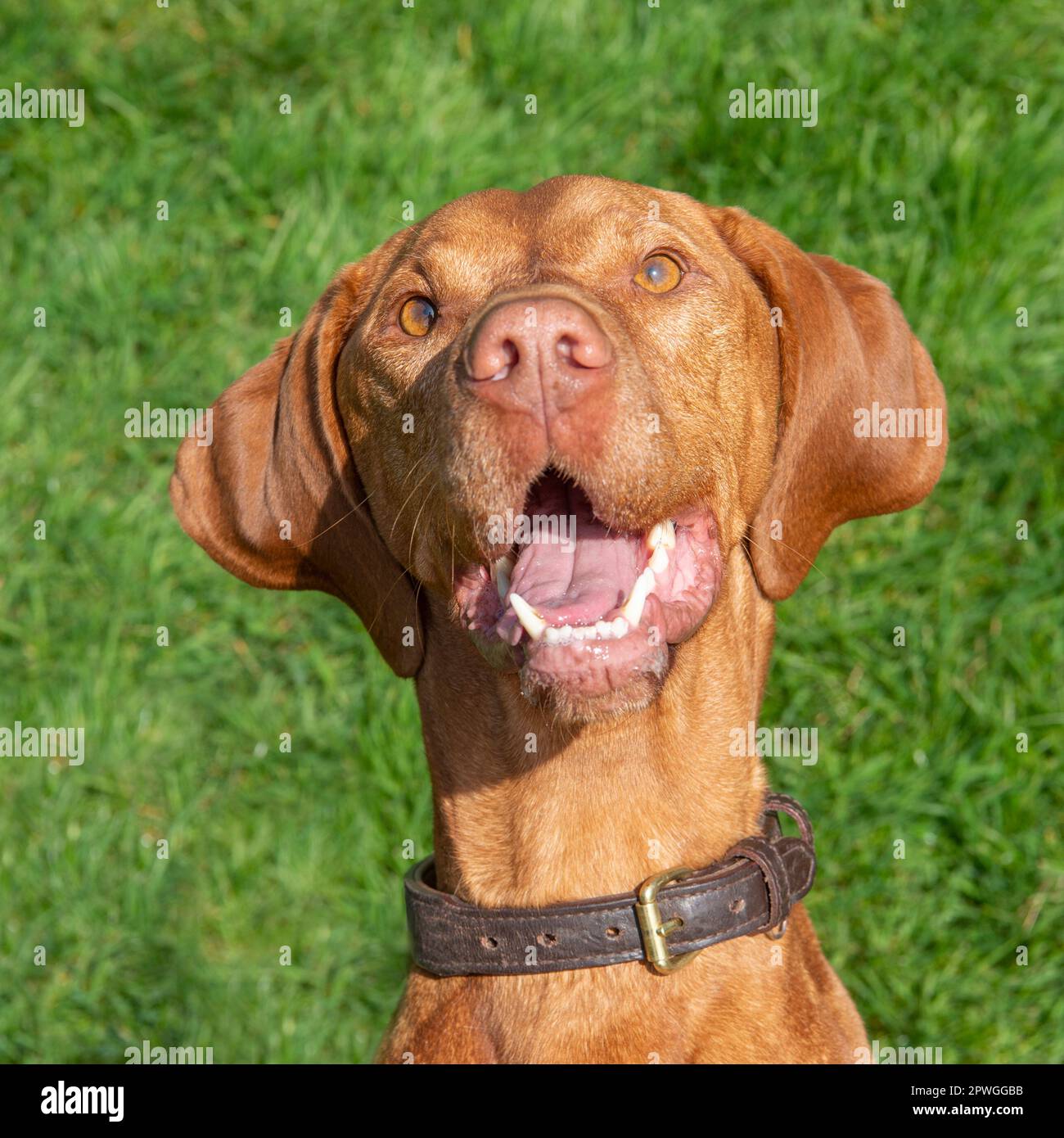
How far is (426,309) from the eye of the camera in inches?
144

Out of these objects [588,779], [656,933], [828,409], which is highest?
[828,409]

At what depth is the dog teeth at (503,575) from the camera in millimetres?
3350

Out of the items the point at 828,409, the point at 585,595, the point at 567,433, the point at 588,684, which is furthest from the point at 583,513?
the point at 828,409

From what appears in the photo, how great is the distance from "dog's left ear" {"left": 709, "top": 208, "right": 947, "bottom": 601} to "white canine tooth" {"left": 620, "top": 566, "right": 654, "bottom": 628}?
0.50 metres

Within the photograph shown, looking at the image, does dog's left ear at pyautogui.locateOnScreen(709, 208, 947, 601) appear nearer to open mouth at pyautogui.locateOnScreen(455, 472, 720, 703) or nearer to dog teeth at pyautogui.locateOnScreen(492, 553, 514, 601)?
open mouth at pyautogui.locateOnScreen(455, 472, 720, 703)

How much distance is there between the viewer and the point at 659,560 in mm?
3363

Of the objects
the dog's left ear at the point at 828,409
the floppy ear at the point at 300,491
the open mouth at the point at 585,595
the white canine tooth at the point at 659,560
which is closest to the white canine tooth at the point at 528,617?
the open mouth at the point at 585,595

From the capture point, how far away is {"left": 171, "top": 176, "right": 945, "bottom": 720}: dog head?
3.15 metres

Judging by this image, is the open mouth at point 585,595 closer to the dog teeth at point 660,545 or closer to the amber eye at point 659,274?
the dog teeth at point 660,545

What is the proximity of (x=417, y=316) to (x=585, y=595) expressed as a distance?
2.72ft

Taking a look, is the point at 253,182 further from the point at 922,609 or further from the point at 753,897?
the point at 753,897

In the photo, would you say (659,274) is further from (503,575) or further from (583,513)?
(503,575)

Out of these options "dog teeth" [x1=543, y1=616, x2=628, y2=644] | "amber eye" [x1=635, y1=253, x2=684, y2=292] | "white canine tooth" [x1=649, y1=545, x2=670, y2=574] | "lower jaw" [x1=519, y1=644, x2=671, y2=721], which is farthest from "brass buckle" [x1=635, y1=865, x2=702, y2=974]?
"amber eye" [x1=635, y1=253, x2=684, y2=292]
